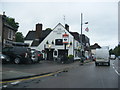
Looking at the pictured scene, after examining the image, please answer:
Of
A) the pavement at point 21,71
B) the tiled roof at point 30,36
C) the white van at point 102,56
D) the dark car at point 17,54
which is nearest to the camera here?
the pavement at point 21,71

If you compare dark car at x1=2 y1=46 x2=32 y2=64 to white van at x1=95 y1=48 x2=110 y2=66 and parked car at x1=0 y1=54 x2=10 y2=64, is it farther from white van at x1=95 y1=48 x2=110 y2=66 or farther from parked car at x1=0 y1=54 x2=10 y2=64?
white van at x1=95 y1=48 x2=110 y2=66

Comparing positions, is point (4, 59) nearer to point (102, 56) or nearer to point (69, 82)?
point (69, 82)

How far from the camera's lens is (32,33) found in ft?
174

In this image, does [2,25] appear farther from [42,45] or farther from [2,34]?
[42,45]

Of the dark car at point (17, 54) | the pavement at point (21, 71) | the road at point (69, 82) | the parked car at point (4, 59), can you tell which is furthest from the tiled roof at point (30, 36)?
the road at point (69, 82)

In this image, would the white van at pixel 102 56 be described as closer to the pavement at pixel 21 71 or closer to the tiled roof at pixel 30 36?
the pavement at pixel 21 71

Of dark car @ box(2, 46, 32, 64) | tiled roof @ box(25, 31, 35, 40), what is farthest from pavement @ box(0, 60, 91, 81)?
tiled roof @ box(25, 31, 35, 40)

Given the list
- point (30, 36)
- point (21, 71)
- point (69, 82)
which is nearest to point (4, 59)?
point (21, 71)

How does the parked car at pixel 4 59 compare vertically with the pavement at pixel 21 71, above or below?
above

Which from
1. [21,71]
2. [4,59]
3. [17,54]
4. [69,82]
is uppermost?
[17,54]

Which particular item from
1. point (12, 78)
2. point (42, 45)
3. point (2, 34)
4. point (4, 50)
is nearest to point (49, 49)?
point (42, 45)

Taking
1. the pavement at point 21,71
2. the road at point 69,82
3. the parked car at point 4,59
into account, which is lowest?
the road at point 69,82

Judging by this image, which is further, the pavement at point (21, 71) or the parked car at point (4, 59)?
the parked car at point (4, 59)

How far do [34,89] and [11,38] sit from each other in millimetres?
23538
